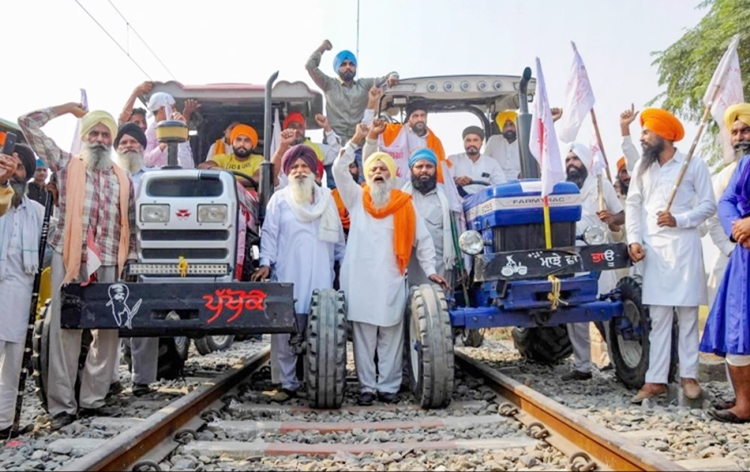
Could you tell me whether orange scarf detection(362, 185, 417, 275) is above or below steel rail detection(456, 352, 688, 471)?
above

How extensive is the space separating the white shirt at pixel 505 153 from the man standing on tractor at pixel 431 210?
2.07 meters

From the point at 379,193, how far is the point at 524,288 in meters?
1.42

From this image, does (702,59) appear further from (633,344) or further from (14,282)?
(14,282)

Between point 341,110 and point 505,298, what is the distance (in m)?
3.98

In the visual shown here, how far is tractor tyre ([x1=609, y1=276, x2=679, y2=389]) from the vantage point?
5.92 meters

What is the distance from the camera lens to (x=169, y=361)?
7.30 m

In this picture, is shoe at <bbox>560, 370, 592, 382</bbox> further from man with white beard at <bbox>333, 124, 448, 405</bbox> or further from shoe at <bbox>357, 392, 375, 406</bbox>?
shoe at <bbox>357, 392, 375, 406</bbox>

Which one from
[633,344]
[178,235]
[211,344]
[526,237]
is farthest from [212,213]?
[211,344]

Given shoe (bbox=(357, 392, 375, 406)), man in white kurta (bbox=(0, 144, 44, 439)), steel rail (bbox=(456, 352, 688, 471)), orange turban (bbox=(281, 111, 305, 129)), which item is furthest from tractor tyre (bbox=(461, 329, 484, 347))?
man in white kurta (bbox=(0, 144, 44, 439))

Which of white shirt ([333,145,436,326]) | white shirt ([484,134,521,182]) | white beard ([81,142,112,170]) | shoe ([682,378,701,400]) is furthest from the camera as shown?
white shirt ([484,134,521,182])

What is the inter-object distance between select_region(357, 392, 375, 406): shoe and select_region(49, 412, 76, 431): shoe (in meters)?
2.08

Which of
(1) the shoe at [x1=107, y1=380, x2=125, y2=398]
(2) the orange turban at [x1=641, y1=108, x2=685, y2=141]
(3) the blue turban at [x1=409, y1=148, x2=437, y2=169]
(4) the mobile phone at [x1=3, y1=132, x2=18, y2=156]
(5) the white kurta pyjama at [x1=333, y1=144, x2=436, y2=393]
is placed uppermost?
(2) the orange turban at [x1=641, y1=108, x2=685, y2=141]

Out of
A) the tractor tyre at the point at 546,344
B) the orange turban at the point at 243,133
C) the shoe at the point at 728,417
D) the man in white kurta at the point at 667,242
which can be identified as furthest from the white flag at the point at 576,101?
the orange turban at the point at 243,133

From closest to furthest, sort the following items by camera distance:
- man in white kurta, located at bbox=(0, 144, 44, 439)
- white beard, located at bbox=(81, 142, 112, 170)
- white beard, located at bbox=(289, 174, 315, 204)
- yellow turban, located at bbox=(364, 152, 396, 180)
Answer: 1. man in white kurta, located at bbox=(0, 144, 44, 439)
2. white beard, located at bbox=(81, 142, 112, 170)
3. yellow turban, located at bbox=(364, 152, 396, 180)
4. white beard, located at bbox=(289, 174, 315, 204)
